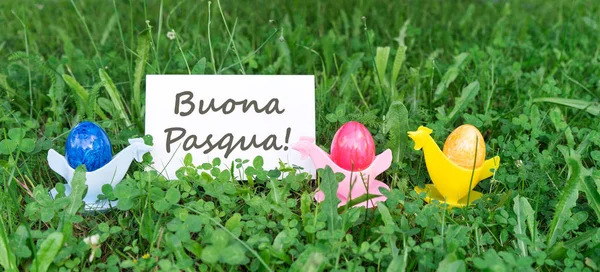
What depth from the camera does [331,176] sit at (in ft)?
4.62

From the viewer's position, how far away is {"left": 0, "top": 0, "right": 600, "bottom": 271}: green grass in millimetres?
1283

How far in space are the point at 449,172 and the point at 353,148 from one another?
0.26 m

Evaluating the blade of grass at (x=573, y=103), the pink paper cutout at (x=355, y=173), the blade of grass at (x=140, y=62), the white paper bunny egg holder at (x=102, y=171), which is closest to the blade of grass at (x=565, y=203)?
the pink paper cutout at (x=355, y=173)

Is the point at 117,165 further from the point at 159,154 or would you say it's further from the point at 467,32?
the point at 467,32

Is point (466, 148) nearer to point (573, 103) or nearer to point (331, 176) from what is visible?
point (331, 176)

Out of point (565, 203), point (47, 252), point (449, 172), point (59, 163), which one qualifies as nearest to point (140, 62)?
point (59, 163)

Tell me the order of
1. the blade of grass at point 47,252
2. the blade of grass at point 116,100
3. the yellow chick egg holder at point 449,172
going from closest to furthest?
1. the blade of grass at point 47,252
2. the yellow chick egg holder at point 449,172
3. the blade of grass at point 116,100

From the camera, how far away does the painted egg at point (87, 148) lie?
1.49 metres

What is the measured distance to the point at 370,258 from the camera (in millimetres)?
1235

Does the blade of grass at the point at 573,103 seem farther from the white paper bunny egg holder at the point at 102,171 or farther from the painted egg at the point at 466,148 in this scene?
the white paper bunny egg holder at the point at 102,171

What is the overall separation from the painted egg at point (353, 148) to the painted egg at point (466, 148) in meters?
0.21

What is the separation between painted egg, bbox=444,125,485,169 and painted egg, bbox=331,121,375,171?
21 cm

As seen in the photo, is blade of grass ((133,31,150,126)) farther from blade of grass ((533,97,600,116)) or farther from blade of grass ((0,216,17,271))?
blade of grass ((533,97,600,116))

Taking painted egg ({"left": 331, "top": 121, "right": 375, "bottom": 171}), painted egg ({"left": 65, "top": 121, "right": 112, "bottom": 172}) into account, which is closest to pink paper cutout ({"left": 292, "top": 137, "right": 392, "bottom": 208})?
painted egg ({"left": 331, "top": 121, "right": 375, "bottom": 171})
